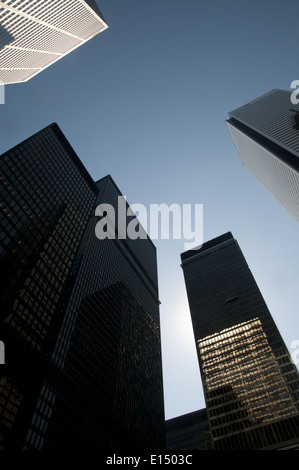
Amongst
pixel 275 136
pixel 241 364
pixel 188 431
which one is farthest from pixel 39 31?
pixel 188 431

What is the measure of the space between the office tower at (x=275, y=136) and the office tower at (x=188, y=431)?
4784 inches

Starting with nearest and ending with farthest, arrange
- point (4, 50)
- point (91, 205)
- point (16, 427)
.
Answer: point (16, 427)
point (4, 50)
point (91, 205)

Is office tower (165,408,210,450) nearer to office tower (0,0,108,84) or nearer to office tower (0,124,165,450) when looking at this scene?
office tower (0,124,165,450)

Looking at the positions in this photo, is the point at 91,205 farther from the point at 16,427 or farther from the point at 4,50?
the point at 16,427

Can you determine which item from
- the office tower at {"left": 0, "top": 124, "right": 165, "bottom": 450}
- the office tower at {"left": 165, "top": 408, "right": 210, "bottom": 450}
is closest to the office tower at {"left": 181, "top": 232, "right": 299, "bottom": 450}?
the office tower at {"left": 0, "top": 124, "right": 165, "bottom": 450}

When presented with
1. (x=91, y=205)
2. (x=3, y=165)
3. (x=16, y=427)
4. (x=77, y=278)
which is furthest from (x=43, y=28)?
(x=16, y=427)

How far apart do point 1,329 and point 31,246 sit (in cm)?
2542

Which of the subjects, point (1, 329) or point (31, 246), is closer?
point (1, 329)

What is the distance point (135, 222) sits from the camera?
192 metres

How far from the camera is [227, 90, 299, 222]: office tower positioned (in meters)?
116

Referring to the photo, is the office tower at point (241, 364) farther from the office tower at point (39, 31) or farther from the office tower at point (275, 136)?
the office tower at point (39, 31)

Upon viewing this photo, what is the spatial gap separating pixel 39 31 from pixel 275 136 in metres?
94.5

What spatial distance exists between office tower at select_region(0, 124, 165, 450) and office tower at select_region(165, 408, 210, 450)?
188ft
